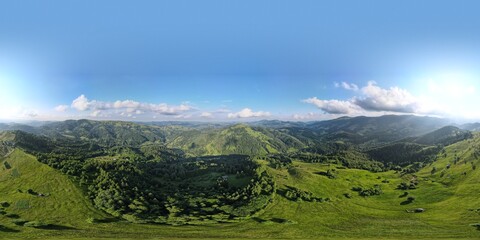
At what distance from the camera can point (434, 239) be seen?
7756 inches

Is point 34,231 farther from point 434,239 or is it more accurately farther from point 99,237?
point 434,239

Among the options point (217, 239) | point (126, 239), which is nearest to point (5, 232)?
point (126, 239)

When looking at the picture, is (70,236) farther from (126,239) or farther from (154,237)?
(154,237)

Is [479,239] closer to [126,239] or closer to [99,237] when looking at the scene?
[126,239]

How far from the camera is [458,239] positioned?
194m

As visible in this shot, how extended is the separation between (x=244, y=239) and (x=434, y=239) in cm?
10818

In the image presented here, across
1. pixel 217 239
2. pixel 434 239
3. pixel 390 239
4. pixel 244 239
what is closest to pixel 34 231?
pixel 217 239

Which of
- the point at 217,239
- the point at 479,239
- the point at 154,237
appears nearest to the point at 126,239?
the point at 154,237

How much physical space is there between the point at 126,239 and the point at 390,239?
149515mm

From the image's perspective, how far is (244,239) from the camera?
653 ft

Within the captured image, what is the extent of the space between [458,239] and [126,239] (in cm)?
18475

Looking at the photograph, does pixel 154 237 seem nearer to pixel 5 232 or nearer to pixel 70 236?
pixel 70 236

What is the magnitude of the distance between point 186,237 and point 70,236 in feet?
209

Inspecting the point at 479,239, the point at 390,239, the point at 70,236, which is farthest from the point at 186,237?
the point at 479,239
